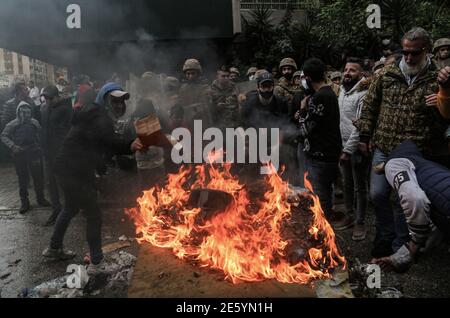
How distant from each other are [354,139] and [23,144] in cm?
577

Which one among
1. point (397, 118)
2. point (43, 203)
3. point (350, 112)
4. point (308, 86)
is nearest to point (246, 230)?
point (397, 118)

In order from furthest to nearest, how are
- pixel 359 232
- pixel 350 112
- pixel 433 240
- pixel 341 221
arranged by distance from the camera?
1. pixel 341 221
2. pixel 350 112
3. pixel 359 232
4. pixel 433 240

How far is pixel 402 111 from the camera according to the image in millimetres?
4035

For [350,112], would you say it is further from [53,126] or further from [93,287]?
[53,126]

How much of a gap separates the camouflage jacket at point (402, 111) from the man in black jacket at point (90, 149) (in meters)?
2.79

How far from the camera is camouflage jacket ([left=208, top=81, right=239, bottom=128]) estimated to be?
667 cm

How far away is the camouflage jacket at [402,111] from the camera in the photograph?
391 cm

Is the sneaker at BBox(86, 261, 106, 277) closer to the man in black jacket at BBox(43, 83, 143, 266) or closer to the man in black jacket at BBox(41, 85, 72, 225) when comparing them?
the man in black jacket at BBox(43, 83, 143, 266)

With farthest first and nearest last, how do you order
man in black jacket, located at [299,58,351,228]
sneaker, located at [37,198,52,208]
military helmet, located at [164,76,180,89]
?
military helmet, located at [164,76,180,89], sneaker, located at [37,198,52,208], man in black jacket, located at [299,58,351,228]

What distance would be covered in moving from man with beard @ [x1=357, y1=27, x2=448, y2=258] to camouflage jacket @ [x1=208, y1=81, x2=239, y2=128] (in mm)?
2605

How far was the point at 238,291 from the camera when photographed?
3094mm

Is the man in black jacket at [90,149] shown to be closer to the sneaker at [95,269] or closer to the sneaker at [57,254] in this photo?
the sneaker at [95,269]

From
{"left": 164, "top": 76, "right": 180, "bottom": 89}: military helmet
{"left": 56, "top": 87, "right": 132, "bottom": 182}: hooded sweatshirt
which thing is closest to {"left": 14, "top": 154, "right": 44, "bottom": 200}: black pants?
{"left": 164, "top": 76, "right": 180, "bottom": 89}: military helmet

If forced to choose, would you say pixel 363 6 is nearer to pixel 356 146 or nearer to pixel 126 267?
pixel 356 146
